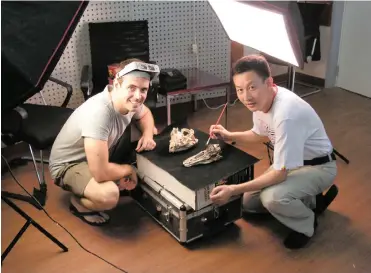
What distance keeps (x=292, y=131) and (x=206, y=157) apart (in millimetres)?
420

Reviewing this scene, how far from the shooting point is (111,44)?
3.19 meters

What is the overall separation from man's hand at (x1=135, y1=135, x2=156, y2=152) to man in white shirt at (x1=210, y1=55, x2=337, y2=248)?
459mm

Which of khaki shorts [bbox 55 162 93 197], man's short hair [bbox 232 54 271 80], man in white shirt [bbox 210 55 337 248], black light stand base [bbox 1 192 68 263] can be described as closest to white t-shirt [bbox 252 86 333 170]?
man in white shirt [bbox 210 55 337 248]

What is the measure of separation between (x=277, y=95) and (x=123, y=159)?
93cm

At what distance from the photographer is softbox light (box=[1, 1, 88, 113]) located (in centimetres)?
151

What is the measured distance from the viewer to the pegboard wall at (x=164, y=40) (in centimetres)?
319

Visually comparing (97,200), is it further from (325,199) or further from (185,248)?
(325,199)

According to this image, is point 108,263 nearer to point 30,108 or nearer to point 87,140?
point 87,140

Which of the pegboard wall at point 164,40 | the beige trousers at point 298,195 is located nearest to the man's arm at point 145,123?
the beige trousers at point 298,195

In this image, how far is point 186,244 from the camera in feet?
6.92

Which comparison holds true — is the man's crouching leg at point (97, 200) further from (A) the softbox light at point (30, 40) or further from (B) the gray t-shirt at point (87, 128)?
(A) the softbox light at point (30, 40)

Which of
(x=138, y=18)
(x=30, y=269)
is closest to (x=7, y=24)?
(x=30, y=269)

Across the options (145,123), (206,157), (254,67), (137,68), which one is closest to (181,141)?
(206,157)

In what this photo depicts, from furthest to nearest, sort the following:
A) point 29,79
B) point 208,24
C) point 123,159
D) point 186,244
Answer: point 208,24, point 123,159, point 186,244, point 29,79
